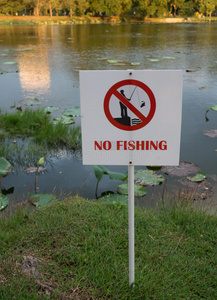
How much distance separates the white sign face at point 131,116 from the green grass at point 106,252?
56 centimetres

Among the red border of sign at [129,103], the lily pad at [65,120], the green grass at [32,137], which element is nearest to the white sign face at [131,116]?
the red border of sign at [129,103]

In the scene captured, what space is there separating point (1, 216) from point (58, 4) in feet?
95.9

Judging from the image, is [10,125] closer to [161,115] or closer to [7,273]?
[7,273]

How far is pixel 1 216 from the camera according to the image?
2.08m

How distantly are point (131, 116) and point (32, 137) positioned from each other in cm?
239

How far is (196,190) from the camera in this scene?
98.6 inches

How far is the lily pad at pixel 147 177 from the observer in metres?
2.63

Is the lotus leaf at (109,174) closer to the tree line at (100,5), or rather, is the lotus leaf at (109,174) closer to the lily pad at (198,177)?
the lily pad at (198,177)

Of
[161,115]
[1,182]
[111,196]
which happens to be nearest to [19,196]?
[1,182]

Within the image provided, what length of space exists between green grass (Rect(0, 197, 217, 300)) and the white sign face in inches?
21.9

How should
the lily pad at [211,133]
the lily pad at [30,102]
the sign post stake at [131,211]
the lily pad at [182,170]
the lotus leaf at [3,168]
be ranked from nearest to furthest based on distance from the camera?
the sign post stake at [131,211] → the lotus leaf at [3,168] → the lily pad at [182,170] → the lily pad at [211,133] → the lily pad at [30,102]

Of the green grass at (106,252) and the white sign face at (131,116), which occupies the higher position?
the white sign face at (131,116)

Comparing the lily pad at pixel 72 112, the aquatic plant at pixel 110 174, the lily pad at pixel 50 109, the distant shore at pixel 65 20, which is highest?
the distant shore at pixel 65 20

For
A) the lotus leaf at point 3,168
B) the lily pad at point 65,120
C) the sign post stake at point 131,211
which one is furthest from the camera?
the lily pad at point 65,120
